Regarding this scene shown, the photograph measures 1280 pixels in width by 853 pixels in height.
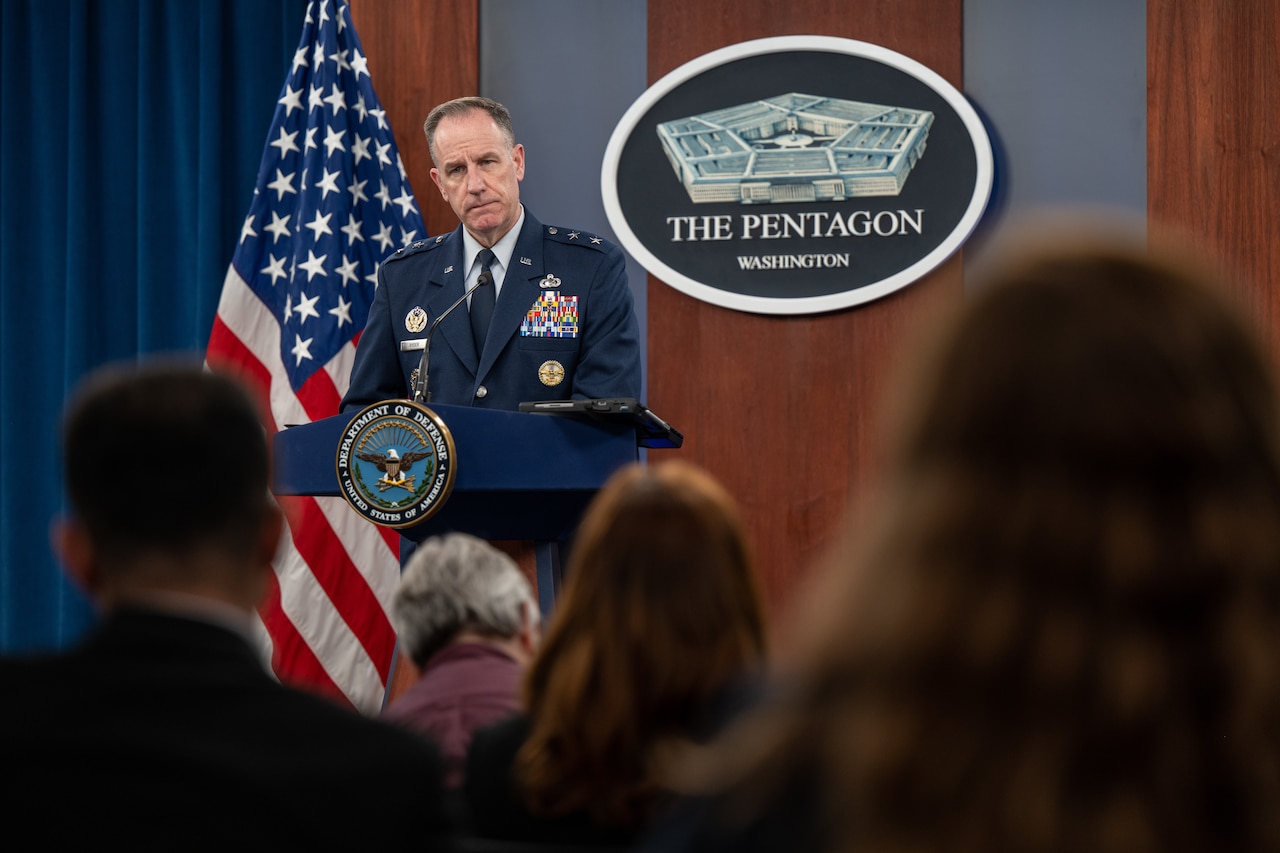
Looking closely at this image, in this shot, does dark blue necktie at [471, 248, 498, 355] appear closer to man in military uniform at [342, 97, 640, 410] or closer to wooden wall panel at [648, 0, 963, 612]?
man in military uniform at [342, 97, 640, 410]

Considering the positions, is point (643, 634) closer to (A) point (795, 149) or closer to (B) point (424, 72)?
(A) point (795, 149)

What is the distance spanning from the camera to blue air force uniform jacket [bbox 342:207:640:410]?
3.40 meters

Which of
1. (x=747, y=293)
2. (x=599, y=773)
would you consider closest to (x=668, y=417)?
(x=747, y=293)

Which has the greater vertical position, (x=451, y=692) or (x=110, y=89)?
(x=110, y=89)

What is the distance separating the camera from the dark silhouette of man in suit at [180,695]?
3.30ft

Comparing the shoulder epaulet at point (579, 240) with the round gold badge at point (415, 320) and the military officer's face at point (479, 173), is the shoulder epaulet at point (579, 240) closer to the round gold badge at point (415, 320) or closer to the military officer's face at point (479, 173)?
the military officer's face at point (479, 173)

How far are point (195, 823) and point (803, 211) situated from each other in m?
3.66

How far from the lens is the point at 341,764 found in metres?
1.04

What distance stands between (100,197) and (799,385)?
Answer: 2634 millimetres

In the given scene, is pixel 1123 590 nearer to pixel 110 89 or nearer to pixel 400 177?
pixel 400 177

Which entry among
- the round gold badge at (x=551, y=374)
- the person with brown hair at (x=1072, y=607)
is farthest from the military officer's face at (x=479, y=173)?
the person with brown hair at (x=1072, y=607)

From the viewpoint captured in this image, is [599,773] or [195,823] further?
[599,773]

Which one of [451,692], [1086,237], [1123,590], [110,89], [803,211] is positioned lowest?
[451,692]

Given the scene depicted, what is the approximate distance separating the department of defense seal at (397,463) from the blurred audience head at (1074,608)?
2.13 metres
